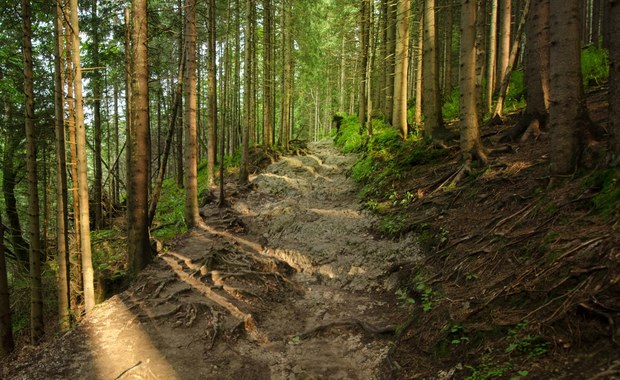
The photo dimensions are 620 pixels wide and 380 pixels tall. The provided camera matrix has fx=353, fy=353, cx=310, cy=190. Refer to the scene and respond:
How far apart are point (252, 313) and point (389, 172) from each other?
672cm

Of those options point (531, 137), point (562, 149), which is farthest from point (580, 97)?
point (531, 137)

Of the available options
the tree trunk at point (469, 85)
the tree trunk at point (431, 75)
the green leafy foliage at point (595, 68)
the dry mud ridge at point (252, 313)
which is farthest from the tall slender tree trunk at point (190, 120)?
the green leafy foliage at point (595, 68)

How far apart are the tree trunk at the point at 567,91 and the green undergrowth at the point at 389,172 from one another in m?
3.42

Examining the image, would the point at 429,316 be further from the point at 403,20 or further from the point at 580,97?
the point at 403,20

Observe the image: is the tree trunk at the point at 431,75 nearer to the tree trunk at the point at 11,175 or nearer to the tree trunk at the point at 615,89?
the tree trunk at the point at 615,89

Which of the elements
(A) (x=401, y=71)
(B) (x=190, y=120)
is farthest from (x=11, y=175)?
(A) (x=401, y=71)

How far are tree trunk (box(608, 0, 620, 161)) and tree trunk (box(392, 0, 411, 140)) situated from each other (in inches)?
387

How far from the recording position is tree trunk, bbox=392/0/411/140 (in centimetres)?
1388

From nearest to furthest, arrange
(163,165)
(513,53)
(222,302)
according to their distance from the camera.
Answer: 1. (222,302)
2. (163,165)
3. (513,53)

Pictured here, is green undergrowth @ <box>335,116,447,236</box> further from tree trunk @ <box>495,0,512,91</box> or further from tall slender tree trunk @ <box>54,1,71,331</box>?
tall slender tree trunk @ <box>54,1,71,331</box>

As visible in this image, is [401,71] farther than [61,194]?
Yes

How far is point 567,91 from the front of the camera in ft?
17.4

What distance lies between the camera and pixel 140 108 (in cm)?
796

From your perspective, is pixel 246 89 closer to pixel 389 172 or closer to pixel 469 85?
pixel 389 172
